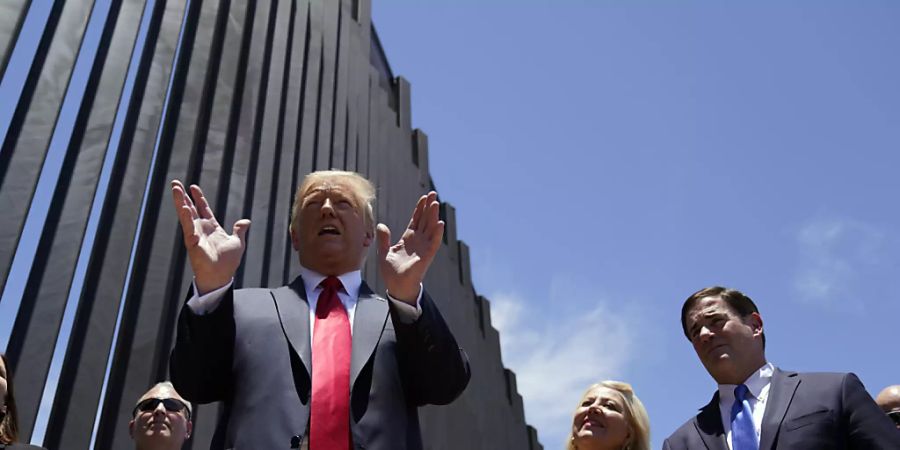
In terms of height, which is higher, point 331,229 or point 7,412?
point 331,229

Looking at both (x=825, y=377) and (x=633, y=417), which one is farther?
(x=633, y=417)

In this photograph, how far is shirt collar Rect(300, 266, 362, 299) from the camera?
2203mm

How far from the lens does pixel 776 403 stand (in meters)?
2.70

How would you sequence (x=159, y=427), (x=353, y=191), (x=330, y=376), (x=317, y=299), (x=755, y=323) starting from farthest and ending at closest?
(x=159, y=427) → (x=755, y=323) → (x=353, y=191) → (x=317, y=299) → (x=330, y=376)

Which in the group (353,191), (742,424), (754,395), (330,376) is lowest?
(330,376)

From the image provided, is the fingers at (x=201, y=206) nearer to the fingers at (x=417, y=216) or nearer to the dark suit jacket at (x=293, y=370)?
the dark suit jacket at (x=293, y=370)

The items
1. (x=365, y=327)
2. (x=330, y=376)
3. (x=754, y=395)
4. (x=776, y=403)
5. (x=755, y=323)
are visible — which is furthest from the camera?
(x=755, y=323)

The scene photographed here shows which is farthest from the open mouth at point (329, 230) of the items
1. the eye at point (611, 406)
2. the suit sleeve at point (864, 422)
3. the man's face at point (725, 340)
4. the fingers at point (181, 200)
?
the eye at point (611, 406)

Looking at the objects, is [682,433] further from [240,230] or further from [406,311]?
[240,230]

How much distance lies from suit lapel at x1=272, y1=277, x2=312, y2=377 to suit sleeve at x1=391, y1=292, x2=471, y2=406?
22 cm

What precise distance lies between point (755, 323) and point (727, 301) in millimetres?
131

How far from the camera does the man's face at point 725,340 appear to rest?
2857 mm

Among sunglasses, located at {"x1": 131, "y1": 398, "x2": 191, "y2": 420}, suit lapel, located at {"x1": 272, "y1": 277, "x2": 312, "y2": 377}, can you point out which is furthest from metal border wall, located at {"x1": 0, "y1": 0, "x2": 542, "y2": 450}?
suit lapel, located at {"x1": 272, "y1": 277, "x2": 312, "y2": 377}

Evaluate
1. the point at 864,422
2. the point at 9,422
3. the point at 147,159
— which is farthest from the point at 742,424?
the point at 147,159
